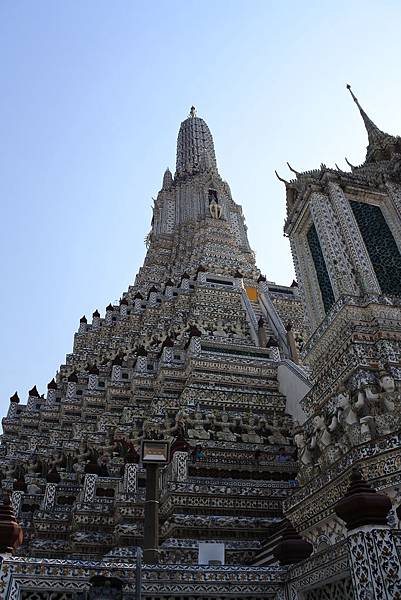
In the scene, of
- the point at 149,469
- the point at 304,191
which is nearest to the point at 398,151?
the point at 304,191

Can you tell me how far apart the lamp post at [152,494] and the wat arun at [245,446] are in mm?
27

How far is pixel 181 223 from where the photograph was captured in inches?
1642

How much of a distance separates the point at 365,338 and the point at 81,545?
7638 millimetres

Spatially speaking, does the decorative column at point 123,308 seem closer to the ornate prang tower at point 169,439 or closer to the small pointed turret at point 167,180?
the ornate prang tower at point 169,439

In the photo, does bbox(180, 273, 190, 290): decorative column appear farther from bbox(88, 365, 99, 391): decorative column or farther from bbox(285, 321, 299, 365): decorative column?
bbox(88, 365, 99, 391): decorative column

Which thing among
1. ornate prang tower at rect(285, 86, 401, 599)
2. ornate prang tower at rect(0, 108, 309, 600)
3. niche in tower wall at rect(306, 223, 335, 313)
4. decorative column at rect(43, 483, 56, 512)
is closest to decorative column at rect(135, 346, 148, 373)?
ornate prang tower at rect(0, 108, 309, 600)

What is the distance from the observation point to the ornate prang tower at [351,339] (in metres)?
8.14

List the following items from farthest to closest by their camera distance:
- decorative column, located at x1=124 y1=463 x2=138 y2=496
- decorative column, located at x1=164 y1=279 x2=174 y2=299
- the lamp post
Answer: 1. decorative column, located at x1=164 y1=279 x2=174 y2=299
2. decorative column, located at x1=124 y1=463 x2=138 y2=496
3. the lamp post

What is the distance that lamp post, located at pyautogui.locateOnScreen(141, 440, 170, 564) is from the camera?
655cm

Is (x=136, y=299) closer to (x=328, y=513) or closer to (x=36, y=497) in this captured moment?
(x=36, y=497)

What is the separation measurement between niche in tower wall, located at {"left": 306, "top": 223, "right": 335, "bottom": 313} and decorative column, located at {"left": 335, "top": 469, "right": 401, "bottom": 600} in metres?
8.99

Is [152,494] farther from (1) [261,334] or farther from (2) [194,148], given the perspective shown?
(2) [194,148]

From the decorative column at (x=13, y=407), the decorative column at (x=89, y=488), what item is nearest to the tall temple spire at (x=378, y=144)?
the decorative column at (x=89, y=488)

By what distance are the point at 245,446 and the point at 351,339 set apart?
490 cm
